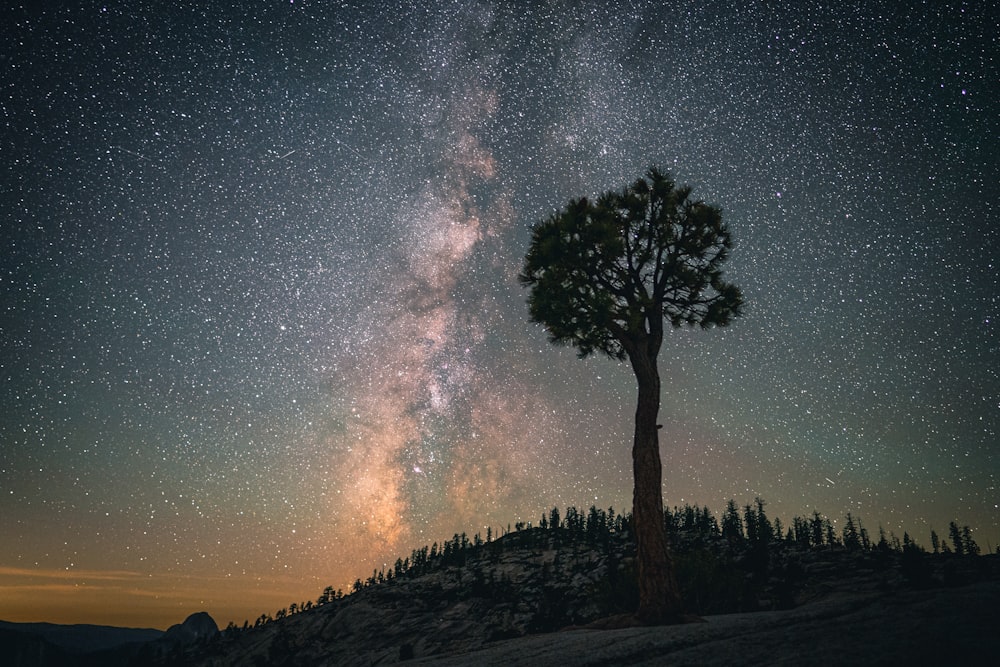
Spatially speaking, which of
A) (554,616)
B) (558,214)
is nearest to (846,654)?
(558,214)

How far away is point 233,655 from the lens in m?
94.8

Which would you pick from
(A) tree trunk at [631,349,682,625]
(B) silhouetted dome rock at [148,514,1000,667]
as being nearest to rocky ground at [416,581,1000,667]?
(B) silhouetted dome rock at [148,514,1000,667]

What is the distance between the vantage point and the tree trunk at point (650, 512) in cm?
1138

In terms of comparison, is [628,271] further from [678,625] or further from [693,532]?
[693,532]

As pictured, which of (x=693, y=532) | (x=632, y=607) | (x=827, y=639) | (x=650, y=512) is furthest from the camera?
(x=693, y=532)

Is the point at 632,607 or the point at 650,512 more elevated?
the point at 650,512

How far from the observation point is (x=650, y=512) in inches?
488

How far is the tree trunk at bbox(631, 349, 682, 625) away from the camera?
11.4 meters

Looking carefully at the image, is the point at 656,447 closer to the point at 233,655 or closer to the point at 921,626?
the point at 921,626

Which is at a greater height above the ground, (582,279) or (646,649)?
(582,279)

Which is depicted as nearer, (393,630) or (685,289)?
(685,289)

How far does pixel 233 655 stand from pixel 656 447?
11405 centimetres

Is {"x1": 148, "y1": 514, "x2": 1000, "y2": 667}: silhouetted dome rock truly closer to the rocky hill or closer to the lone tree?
the rocky hill

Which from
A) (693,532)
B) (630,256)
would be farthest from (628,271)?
(693,532)
